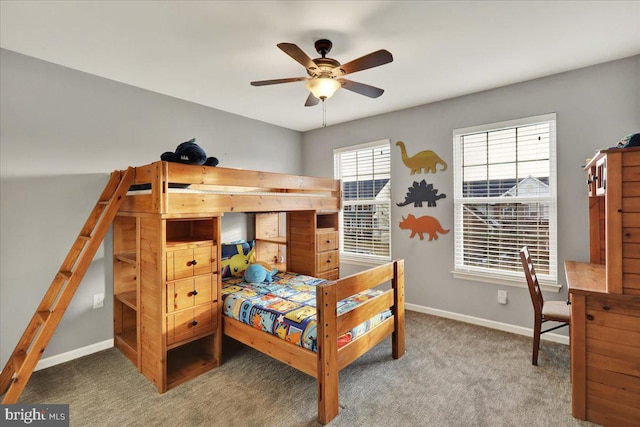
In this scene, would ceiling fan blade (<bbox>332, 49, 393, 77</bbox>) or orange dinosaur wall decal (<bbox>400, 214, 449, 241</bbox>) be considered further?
orange dinosaur wall decal (<bbox>400, 214, 449, 241</bbox>)

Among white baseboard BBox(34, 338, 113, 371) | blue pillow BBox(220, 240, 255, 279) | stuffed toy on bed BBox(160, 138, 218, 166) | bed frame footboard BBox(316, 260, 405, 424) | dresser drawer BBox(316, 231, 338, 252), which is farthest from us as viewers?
dresser drawer BBox(316, 231, 338, 252)

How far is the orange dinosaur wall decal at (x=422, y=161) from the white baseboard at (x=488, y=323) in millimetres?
1692

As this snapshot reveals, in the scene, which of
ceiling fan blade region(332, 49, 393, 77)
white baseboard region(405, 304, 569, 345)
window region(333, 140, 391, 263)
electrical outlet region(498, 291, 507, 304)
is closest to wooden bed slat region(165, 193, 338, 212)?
window region(333, 140, 391, 263)

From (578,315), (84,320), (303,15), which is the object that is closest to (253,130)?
(303,15)

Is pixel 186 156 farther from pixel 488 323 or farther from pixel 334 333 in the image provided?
pixel 488 323

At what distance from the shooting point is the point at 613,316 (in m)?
1.83

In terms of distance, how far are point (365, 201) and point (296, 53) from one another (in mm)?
2779

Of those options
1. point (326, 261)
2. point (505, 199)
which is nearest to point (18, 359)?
point (326, 261)

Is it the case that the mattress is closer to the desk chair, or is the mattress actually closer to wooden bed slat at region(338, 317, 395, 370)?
wooden bed slat at region(338, 317, 395, 370)

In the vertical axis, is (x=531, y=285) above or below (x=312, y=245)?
below

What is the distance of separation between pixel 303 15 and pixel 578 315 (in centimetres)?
255

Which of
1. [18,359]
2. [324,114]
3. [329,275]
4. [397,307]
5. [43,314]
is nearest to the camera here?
[18,359]

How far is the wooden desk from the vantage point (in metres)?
1.78

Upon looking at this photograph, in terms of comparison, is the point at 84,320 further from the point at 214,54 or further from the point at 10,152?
the point at 214,54
